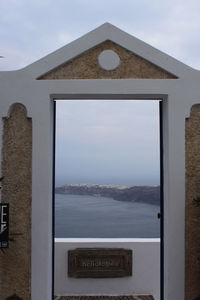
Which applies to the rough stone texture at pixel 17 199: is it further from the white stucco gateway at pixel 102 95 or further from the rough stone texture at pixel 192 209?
the rough stone texture at pixel 192 209

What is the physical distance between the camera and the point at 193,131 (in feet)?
14.8

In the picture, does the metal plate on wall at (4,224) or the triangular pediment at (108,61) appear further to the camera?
the triangular pediment at (108,61)

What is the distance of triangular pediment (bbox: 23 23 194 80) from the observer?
178 inches

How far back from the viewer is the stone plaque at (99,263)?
624 centimetres

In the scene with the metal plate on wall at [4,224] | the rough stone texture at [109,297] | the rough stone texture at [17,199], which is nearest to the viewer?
the metal plate on wall at [4,224]

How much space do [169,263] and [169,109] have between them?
1.97 metres

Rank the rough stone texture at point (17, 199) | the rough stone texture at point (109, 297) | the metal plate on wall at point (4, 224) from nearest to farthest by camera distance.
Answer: the metal plate on wall at point (4, 224), the rough stone texture at point (17, 199), the rough stone texture at point (109, 297)

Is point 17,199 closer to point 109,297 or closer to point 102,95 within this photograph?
point 102,95

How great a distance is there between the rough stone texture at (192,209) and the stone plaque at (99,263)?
6.56 ft

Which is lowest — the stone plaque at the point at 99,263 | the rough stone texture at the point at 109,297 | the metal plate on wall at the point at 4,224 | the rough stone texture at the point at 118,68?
the rough stone texture at the point at 109,297

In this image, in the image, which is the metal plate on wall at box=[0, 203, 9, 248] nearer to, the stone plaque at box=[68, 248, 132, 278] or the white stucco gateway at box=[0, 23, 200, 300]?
the white stucco gateway at box=[0, 23, 200, 300]

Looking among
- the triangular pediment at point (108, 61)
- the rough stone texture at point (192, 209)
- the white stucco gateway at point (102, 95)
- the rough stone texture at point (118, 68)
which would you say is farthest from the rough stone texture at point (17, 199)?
the rough stone texture at point (192, 209)

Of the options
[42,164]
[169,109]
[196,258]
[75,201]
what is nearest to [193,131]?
[169,109]

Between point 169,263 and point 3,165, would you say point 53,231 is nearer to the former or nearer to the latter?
point 3,165
